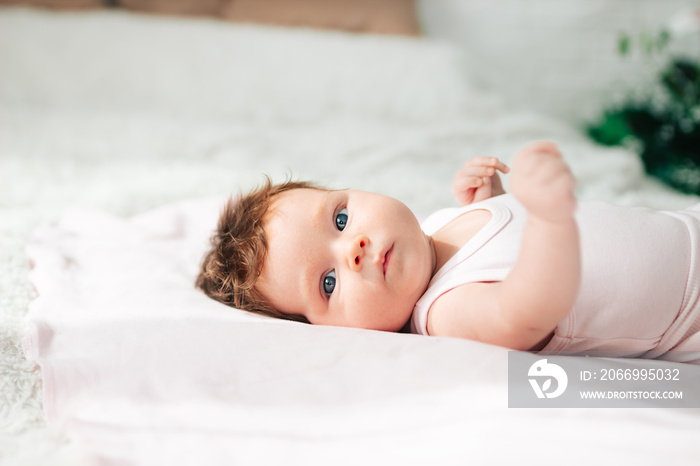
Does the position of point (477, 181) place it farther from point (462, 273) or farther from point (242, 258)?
point (242, 258)

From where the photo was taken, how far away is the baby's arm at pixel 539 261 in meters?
0.63

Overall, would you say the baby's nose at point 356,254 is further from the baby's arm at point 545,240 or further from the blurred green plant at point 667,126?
the blurred green plant at point 667,126

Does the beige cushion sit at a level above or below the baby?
above

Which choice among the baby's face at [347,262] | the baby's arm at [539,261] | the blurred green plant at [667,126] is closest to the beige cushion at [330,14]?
the blurred green plant at [667,126]

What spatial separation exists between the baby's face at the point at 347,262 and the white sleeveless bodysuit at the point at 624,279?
0.18 ft

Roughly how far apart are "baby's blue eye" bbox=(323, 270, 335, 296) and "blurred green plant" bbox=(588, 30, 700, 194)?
1711 mm

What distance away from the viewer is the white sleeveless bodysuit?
2.73 feet

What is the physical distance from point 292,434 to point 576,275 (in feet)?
1.18

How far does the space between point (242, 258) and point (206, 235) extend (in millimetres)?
357

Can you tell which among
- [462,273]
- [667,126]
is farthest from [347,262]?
[667,126]

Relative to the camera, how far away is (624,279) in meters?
0.84

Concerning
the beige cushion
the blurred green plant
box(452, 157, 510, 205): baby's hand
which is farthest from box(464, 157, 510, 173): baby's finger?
the beige cushion

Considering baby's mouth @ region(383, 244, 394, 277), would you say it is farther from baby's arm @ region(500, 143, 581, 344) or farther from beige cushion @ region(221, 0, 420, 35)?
beige cushion @ region(221, 0, 420, 35)

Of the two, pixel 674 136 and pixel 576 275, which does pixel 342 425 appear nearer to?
pixel 576 275
